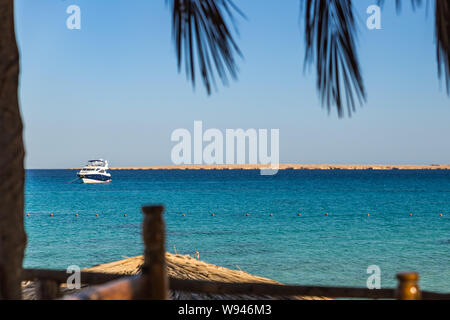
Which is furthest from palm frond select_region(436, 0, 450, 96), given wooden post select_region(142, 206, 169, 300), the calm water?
the calm water

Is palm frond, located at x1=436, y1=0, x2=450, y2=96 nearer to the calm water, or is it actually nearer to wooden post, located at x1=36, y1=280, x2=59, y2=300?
wooden post, located at x1=36, y1=280, x2=59, y2=300

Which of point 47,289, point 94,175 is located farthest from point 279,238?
point 94,175

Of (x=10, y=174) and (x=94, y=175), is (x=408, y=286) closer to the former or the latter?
(x=10, y=174)

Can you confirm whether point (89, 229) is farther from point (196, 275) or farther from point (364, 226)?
point (196, 275)

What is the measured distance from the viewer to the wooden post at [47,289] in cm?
294

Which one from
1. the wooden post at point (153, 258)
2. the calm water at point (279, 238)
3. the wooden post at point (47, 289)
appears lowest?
the calm water at point (279, 238)

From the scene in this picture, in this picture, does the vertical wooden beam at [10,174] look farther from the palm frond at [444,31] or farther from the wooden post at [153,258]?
Result: the palm frond at [444,31]

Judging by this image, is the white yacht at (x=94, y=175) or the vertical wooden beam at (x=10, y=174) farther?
the white yacht at (x=94, y=175)

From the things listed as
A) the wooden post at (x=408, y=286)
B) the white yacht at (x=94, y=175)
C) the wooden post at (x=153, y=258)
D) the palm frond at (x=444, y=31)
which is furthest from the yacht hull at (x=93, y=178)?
the palm frond at (x=444, y=31)

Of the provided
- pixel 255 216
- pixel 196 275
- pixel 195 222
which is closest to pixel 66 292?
pixel 196 275

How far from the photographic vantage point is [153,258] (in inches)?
63.7

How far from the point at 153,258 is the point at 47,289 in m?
1.68

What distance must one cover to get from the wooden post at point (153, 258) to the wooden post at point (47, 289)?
63.9 inches
